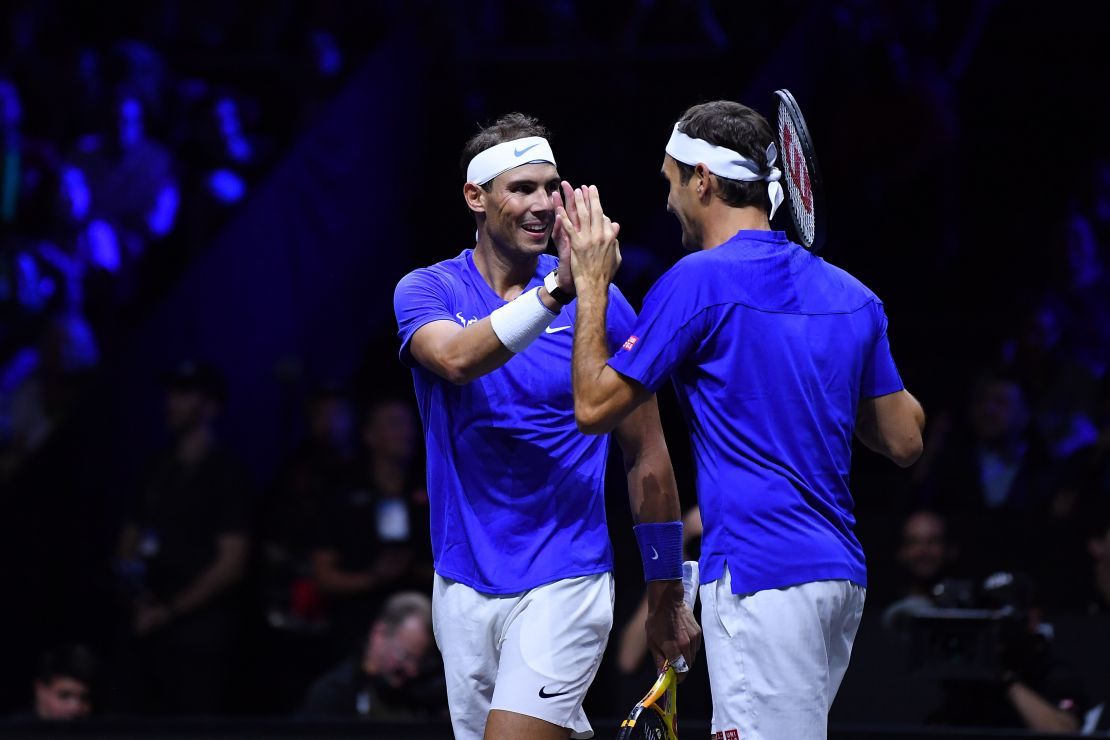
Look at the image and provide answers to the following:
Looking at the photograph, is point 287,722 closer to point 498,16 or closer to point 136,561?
point 136,561

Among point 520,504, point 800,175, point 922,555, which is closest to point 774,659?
point 520,504

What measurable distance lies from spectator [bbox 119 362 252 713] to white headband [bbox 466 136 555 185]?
3624 mm

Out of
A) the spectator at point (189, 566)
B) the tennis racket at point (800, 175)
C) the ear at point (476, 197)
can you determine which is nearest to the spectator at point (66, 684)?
the spectator at point (189, 566)

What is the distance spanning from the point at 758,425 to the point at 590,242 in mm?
528

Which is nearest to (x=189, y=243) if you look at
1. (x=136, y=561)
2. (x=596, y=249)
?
(x=136, y=561)

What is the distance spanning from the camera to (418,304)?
4066mm

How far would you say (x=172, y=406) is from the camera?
25.3 ft

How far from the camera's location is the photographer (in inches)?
241

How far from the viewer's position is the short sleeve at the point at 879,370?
3672 mm

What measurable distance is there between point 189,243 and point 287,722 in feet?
12.7

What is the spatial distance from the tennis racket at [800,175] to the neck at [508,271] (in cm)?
78

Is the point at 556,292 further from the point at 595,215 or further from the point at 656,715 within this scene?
the point at 656,715

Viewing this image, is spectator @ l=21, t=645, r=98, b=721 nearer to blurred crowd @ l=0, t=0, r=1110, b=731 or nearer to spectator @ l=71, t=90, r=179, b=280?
blurred crowd @ l=0, t=0, r=1110, b=731

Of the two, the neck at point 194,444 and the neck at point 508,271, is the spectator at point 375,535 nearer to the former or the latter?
the neck at point 194,444
